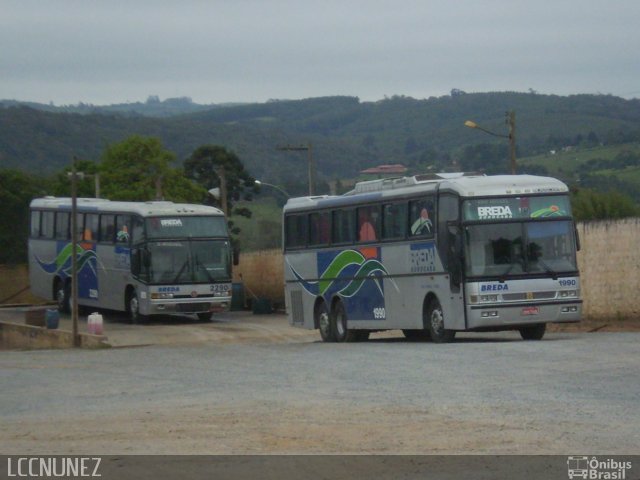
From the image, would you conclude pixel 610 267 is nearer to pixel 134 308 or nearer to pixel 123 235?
pixel 134 308

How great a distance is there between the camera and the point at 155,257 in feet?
147

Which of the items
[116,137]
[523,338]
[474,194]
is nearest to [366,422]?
[474,194]

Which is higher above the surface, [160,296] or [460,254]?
[460,254]

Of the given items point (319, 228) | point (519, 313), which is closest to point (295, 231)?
point (319, 228)

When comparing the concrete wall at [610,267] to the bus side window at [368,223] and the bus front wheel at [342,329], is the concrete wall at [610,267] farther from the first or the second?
the bus side window at [368,223]

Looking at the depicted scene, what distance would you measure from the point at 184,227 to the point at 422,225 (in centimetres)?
1848

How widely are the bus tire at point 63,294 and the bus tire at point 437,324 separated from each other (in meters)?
26.1

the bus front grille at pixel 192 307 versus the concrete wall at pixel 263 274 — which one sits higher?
the concrete wall at pixel 263 274

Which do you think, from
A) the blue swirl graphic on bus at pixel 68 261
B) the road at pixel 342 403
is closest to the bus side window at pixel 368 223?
the road at pixel 342 403

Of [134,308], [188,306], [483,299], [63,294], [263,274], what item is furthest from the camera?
[263,274]

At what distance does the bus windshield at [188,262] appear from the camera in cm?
4481
